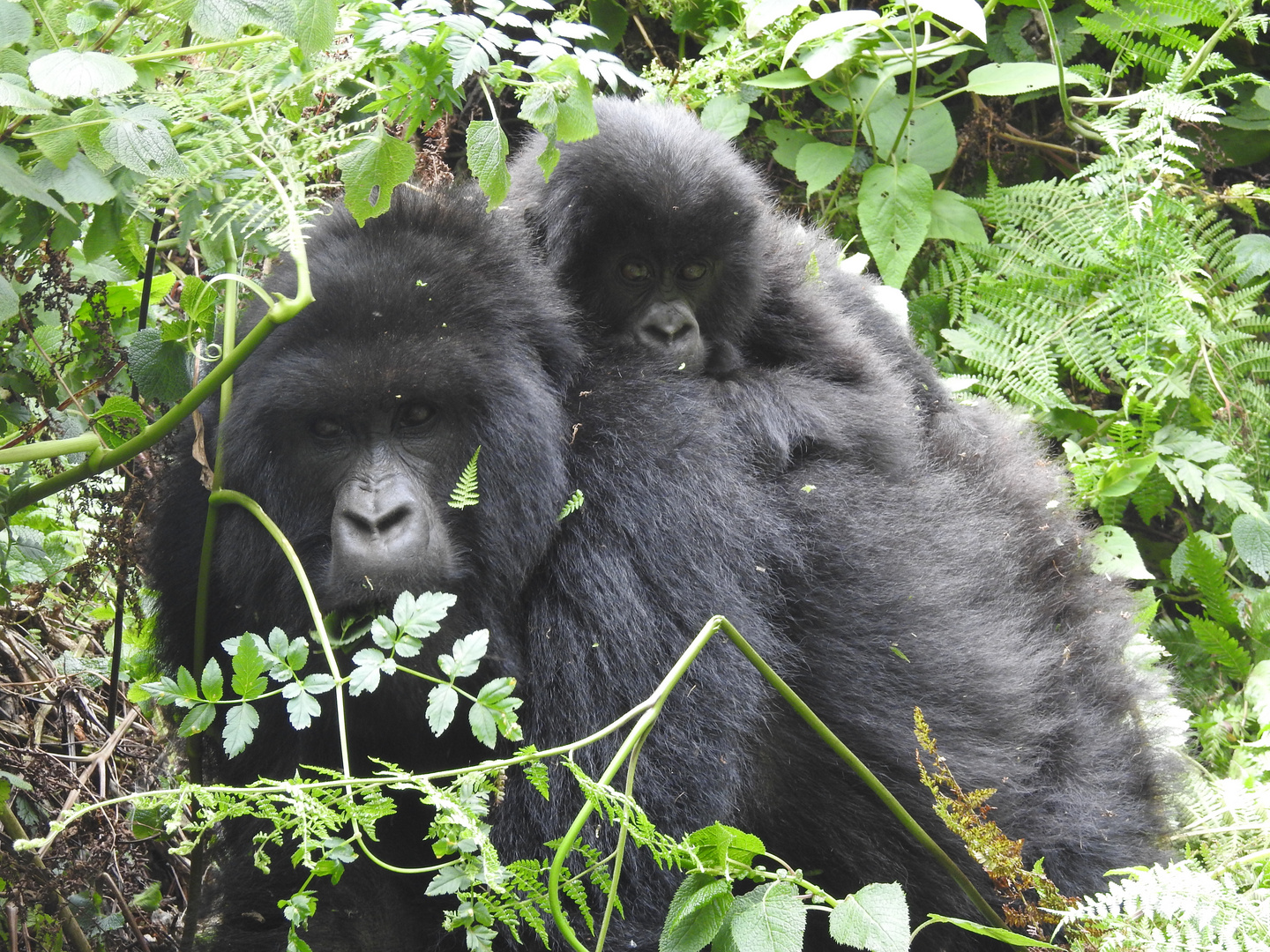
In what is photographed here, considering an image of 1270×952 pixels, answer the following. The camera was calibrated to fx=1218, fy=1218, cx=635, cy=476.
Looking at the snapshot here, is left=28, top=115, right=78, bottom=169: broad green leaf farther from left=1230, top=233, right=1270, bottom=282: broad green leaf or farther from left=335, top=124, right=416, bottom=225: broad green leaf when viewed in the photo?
left=1230, top=233, right=1270, bottom=282: broad green leaf

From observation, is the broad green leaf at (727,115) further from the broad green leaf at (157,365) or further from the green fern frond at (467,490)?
the broad green leaf at (157,365)

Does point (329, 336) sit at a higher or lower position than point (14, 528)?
higher

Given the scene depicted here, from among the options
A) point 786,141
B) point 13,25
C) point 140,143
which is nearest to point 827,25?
point 786,141

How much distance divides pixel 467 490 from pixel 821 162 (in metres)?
2.36

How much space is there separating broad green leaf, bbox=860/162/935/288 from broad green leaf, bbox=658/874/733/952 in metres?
2.55

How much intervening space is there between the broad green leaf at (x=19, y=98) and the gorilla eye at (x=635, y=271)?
1544 millimetres

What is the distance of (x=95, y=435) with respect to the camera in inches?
79.2

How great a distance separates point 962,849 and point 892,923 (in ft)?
3.10

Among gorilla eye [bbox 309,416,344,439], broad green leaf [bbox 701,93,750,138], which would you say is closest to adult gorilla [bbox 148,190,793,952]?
gorilla eye [bbox 309,416,344,439]

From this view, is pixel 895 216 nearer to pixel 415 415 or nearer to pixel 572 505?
pixel 572 505

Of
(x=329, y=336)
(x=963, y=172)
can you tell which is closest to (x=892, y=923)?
(x=329, y=336)

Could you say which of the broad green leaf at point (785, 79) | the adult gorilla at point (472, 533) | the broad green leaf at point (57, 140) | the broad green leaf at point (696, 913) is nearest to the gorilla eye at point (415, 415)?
the adult gorilla at point (472, 533)

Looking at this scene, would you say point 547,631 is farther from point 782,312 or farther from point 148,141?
point 782,312

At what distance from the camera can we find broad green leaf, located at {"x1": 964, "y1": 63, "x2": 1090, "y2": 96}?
13.3 feet
